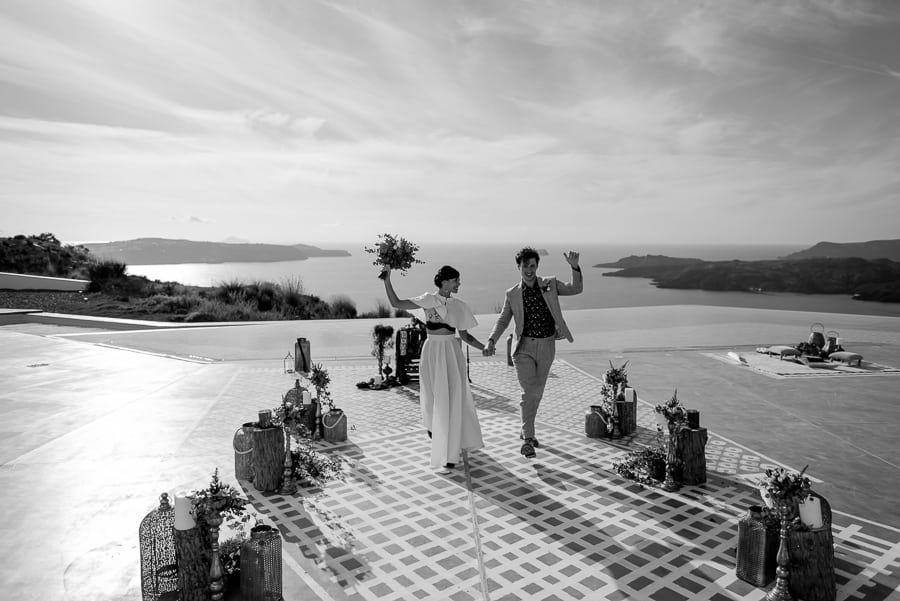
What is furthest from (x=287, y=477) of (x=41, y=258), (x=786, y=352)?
(x=41, y=258)

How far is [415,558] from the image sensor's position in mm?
3855

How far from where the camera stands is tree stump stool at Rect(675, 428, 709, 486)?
4922 millimetres

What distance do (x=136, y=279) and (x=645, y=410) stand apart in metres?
22.1

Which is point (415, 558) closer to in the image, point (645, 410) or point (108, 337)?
point (645, 410)

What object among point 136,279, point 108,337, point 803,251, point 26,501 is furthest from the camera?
point 803,251

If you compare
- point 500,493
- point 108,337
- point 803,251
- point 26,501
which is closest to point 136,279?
point 108,337

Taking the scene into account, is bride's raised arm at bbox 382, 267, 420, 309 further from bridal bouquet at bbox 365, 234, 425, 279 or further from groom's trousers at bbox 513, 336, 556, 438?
groom's trousers at bbox 513, 336, 556, 438

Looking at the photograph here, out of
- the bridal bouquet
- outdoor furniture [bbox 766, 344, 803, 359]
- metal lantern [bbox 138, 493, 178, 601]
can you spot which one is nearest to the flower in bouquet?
the bridal bouquet

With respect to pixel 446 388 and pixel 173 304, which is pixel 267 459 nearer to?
pixel 446 388

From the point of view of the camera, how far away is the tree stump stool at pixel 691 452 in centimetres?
492

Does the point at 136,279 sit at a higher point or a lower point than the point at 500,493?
higher

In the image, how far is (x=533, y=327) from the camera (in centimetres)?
586

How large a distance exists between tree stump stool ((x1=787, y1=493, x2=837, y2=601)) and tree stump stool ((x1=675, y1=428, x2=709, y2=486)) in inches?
60.5

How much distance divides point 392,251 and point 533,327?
1.61 meters
